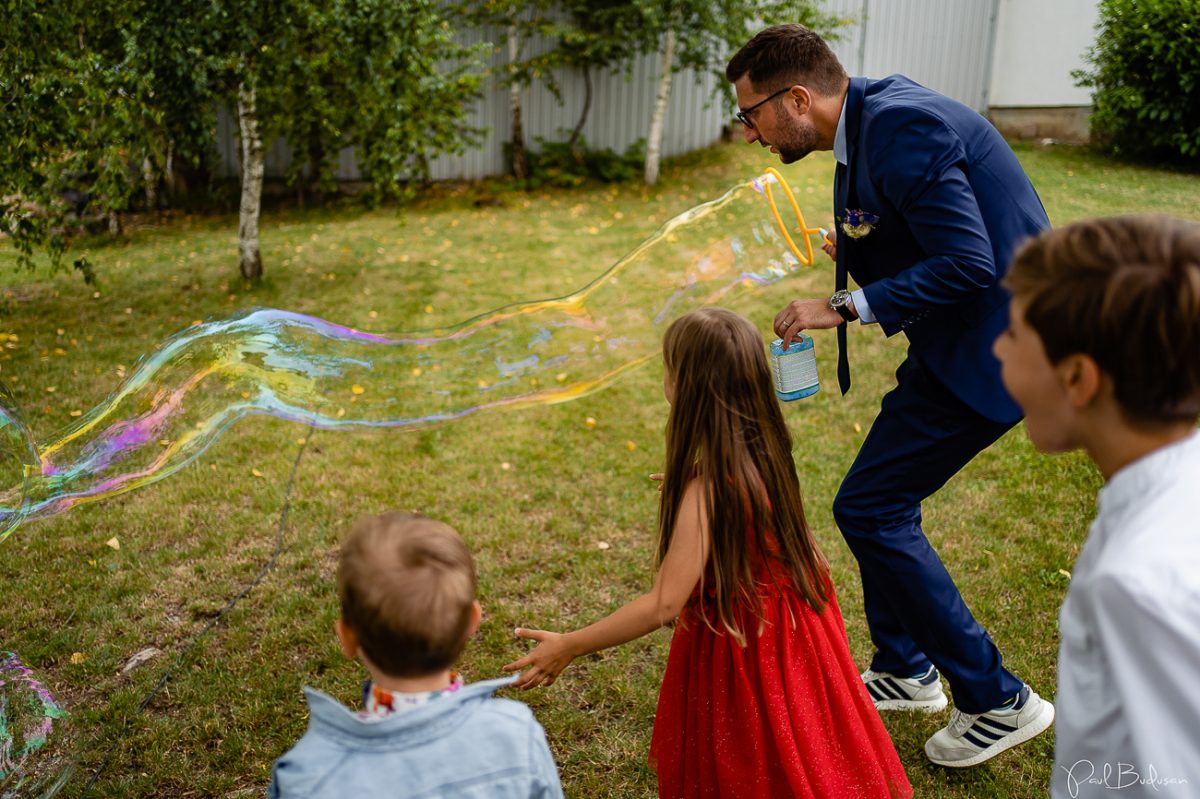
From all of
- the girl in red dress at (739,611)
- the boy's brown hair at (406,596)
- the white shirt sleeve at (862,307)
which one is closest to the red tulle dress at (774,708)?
the girl in red dress at (739,611)

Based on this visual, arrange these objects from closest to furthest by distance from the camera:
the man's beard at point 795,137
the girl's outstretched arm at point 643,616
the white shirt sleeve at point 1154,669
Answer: the white shirt sleeve at point 1154,669
the girl's outstretched arm at point 643,616
the man's beard at point 795,137

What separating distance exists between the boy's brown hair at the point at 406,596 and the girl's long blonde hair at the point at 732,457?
75 centimetres

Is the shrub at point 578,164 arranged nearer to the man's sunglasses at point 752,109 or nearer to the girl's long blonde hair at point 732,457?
the man's sunglasses at point 752,109

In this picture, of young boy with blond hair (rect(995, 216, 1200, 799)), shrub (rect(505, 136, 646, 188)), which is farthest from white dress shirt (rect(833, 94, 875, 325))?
shrub (rect(505, 136, 646, 188))

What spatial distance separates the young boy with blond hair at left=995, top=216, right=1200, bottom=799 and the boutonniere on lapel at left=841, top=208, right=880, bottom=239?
1119mm

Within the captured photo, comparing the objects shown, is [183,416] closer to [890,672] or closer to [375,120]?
[890,672]

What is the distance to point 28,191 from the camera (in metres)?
5.82

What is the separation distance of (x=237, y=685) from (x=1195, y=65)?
1100 cm

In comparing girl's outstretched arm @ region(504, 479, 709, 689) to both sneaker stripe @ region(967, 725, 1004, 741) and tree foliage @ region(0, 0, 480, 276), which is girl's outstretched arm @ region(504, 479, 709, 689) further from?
tree foliage @ region(0, 0, 480, 276)

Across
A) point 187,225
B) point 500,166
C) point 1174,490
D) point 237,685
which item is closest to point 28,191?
point 237,685

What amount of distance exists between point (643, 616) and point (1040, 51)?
14.2m

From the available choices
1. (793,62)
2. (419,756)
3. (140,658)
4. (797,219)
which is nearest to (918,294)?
(793,62)

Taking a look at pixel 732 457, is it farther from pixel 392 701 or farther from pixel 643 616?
pixel 392 701

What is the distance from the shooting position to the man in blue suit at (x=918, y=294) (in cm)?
240
